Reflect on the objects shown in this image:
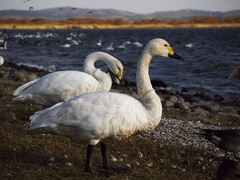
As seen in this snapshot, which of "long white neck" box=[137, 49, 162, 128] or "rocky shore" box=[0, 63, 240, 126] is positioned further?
"rocky shore" box=[0, 63, 240, 126]

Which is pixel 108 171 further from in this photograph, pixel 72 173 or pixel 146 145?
pixel 146 145

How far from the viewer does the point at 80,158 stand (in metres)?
6.15

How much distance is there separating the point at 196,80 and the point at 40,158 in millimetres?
15850

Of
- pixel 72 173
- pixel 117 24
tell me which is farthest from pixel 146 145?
pixel 117 24

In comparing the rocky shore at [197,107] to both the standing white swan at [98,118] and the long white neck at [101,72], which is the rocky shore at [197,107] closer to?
the long white neck at [101,72]

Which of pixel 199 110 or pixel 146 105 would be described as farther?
pixel 199 110

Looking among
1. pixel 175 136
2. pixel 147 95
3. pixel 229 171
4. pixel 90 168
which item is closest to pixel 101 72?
pixel 175 136

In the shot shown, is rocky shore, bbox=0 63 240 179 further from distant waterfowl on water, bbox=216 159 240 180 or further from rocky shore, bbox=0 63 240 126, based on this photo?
distant waterfowl on water, bbox=216 159 240 180

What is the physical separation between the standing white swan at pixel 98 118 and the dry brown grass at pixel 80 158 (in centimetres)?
51

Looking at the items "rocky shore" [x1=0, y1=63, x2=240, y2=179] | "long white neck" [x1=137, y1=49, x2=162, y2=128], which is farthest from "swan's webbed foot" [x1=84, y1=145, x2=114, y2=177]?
"long white neck" [x1=137, y1=49, x2=162, y2=128]

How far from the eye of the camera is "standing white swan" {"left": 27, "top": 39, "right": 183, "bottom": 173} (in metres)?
5.23

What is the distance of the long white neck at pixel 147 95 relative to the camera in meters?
5.53

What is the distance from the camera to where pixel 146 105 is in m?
5.64

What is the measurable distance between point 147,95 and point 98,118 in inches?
34.7
